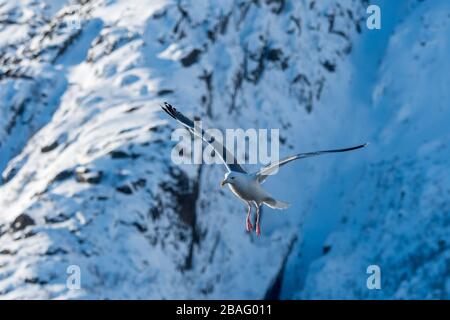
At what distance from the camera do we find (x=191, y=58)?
91.8m

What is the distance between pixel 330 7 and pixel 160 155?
2961 cm

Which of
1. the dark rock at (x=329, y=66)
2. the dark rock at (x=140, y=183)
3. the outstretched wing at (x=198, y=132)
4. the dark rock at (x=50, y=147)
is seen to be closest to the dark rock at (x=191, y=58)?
the dark rock at (x=50, y=147)

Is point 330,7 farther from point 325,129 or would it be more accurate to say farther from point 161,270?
point 161,270

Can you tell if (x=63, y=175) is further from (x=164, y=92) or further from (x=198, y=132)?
(x=198, y=132)

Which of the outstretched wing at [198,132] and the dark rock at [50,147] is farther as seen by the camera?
the dark rock at [50,147]

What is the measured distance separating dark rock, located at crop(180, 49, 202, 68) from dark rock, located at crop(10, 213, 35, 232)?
18824mm

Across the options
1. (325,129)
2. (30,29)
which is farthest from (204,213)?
(30,29)

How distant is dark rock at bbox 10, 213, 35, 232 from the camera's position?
256 feet

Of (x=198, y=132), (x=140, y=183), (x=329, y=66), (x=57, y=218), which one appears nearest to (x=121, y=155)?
(x=140, y=183)

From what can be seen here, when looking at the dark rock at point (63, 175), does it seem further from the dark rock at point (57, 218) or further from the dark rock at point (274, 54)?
the dark rock at point (274, 54)

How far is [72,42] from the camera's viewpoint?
325 ft

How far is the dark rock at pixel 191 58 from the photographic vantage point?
300ft

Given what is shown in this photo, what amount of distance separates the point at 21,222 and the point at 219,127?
17.3 metres

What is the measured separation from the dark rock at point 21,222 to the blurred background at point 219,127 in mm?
137
